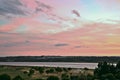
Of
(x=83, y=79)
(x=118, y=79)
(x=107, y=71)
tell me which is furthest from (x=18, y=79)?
(x=107, y=71)

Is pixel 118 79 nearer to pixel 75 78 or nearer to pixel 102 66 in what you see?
pixel 75 78

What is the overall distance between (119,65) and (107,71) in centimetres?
540

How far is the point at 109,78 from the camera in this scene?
8088 cm

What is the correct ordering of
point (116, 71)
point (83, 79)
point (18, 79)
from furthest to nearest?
point (116, 71) → point (83, 79) → point (18, 79)

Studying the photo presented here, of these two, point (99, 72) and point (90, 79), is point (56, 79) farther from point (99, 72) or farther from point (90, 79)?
point (99, 72)

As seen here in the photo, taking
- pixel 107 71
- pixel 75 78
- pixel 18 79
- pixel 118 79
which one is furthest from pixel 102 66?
pixel 18 79

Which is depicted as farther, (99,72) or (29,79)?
(99,72)

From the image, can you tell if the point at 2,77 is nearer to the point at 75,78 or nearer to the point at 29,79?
the point at 29,79

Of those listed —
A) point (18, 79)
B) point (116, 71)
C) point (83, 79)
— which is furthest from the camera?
point (116, 71)

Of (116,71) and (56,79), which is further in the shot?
(116,71)

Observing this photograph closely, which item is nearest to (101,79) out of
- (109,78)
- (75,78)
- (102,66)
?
(109,78)

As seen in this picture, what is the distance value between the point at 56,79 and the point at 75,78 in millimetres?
8604

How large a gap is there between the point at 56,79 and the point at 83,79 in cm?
643

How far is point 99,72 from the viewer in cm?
9594
